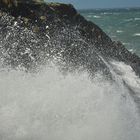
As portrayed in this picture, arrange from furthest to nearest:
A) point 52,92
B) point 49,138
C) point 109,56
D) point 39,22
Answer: point 109,56 → point 39,22 → point 52,92 → point 49,138

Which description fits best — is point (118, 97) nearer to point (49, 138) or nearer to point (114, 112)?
point (114, 112)

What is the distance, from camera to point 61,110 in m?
9.73

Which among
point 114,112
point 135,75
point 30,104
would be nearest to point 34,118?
point 30,104

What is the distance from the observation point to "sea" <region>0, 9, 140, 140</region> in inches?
356

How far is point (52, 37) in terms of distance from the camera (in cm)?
1370

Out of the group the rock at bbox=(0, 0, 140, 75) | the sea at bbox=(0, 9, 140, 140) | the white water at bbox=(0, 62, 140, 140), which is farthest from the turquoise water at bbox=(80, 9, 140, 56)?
the white water at bbox=(0, 62, 140, 140)

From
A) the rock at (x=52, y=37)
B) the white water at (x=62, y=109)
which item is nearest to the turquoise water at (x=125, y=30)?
the rock at (x=52, y=37)

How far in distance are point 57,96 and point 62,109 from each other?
0.51 meters

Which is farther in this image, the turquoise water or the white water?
the turquoise water

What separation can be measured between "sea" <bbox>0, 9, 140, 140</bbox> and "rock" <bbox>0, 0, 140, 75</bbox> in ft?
0.11

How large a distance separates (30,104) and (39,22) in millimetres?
4329

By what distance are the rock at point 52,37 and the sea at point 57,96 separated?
0.03 m

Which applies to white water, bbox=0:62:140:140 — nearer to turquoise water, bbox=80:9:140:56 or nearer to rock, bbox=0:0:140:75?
rock, bbox=0:0:140:75

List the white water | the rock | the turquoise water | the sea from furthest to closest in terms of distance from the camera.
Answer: the turquoise water → the rock → the sea → the white water
